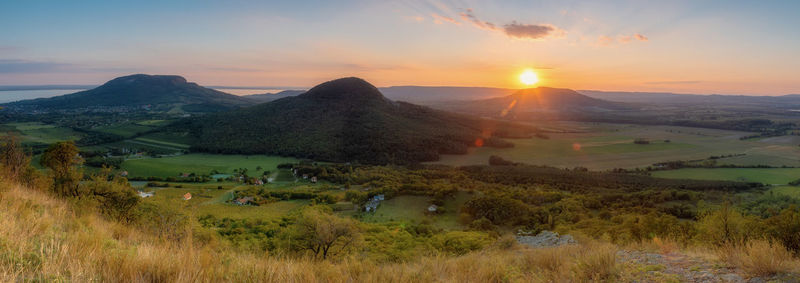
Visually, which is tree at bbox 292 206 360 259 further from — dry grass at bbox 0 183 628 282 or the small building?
the small building

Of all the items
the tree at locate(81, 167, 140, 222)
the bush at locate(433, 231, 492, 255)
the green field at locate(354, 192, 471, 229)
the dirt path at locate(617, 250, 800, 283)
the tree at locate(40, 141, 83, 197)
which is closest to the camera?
the dirt path at locate(617, 250, 800, 283)

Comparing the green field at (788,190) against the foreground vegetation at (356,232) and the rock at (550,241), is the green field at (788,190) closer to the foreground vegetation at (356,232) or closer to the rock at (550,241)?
the foreground vegetation at (356,232)

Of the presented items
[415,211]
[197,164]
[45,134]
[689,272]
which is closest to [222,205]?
[415,211]

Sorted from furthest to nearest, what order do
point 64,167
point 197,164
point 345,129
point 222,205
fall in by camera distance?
point 345,129, point 197,164, point 222,205, point 64,167

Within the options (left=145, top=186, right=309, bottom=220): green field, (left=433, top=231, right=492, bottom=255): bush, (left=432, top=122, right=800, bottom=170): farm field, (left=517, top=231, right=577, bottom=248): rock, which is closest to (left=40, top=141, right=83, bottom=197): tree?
(left=145, top=186, right=309, bottom=220): green field

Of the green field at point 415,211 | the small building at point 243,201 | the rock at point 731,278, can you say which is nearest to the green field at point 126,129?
the small building at point 243,201

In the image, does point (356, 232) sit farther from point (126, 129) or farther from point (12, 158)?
point (126, 129)
